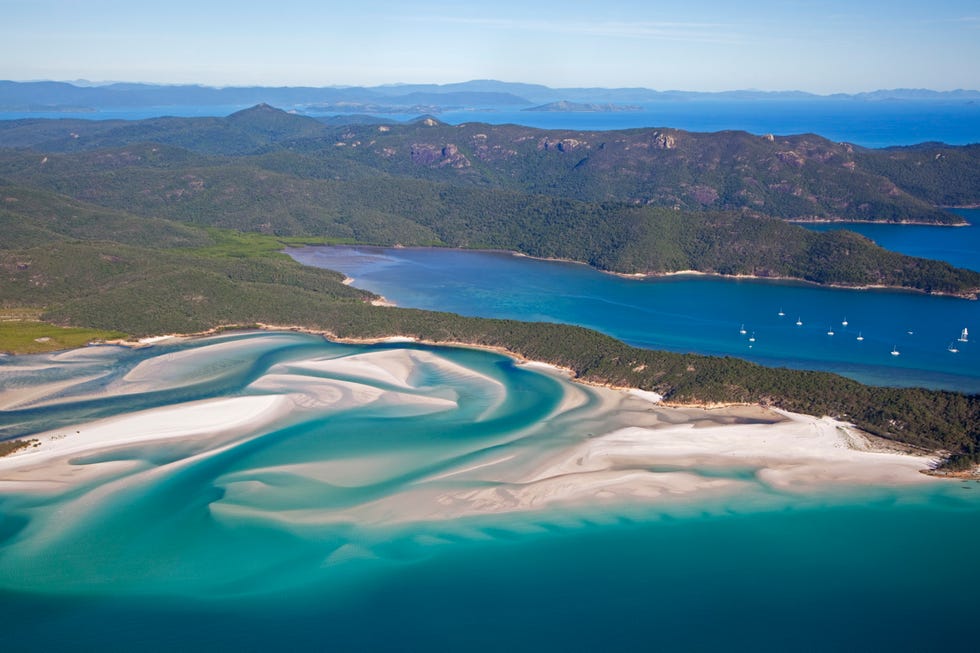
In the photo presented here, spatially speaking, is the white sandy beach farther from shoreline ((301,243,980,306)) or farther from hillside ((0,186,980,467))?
shoreline ((301,243,980,306))

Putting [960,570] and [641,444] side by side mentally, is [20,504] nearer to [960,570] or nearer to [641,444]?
[641,444]

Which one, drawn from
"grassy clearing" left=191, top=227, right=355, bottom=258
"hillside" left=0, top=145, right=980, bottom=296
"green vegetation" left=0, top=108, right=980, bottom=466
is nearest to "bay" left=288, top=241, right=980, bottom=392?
"hillside" left=0, top=145, right=980, bottom=296

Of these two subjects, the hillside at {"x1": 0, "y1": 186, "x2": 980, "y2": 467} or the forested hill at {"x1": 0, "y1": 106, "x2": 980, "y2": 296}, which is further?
the forested hill at {"x1": 0, "y1": 106, "x2": 980, "y2": 296}

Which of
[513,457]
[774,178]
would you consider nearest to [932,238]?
[774,178]

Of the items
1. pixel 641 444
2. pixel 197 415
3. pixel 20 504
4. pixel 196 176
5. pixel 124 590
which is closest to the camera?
pixel 124 590

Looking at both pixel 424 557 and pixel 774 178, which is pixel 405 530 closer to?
pixel 424 557

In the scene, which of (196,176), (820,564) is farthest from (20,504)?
(196,176)
